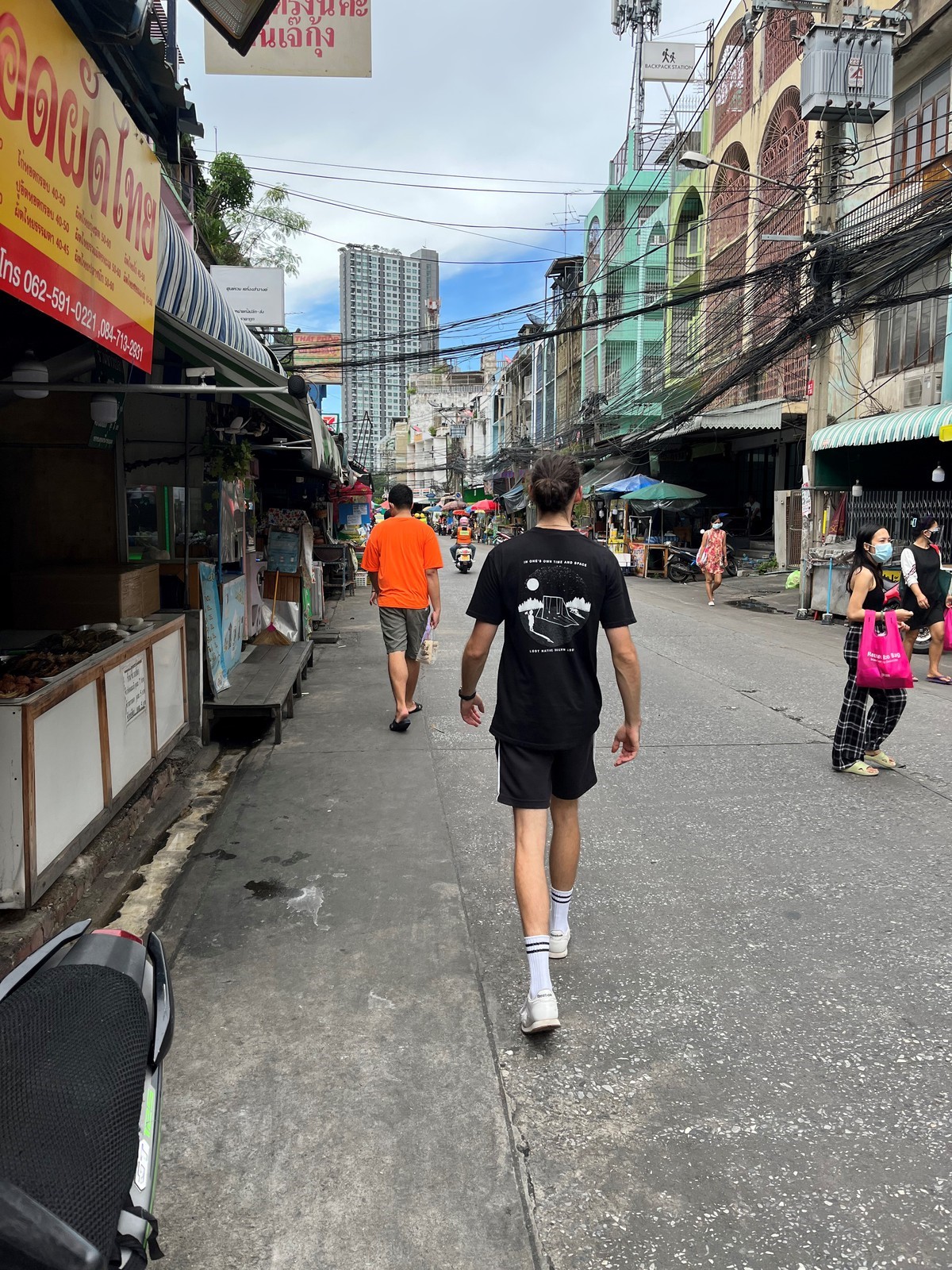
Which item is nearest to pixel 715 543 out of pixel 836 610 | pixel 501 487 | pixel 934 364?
pixel 836 610

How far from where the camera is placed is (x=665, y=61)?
1383 inches

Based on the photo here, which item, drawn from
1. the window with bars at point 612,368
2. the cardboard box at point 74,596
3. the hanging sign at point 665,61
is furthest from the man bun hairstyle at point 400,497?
the hanging sign at point 665,61

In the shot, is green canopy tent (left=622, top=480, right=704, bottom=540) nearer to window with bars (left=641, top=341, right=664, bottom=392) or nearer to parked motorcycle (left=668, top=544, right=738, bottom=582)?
parked motorcycle (left=668, top=544, right=738, bottom=582)

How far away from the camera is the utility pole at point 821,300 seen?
49.9ft

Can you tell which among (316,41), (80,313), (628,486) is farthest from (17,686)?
(628,486)

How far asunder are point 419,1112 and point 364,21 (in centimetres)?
717

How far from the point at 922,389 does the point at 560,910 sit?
50.8 feet

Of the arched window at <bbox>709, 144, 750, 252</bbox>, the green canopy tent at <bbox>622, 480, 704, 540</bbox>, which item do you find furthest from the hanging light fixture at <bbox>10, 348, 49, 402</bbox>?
the arched window at <bbox>709, 144, 750, 252</bbox>

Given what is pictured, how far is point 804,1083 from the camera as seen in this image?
291cm

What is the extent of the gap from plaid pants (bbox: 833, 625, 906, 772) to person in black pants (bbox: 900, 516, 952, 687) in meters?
3.60

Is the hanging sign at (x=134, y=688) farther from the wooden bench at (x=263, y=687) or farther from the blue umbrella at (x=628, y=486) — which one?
the blue umbrella at (x=628, y=486)

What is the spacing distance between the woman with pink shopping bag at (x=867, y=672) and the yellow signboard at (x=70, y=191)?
4.72 m

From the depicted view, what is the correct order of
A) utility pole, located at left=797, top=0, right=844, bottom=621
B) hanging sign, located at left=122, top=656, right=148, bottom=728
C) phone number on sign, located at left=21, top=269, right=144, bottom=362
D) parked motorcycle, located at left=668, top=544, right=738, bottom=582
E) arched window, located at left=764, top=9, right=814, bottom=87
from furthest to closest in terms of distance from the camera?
parked motorcycle, located at left=668, top=544, right=738, bottom=582 < arched window, located at left=764, top=9, right=814, bottom=87 < utility pole, located at left=797, top=0, right=844, bottom=621 < hanging sign, located at left=122, top=656, right=148, bottom=728 < phone number on sign, located at left=21, top=269, right=144, bottom=362

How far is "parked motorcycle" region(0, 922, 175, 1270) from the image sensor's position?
4.41ft
